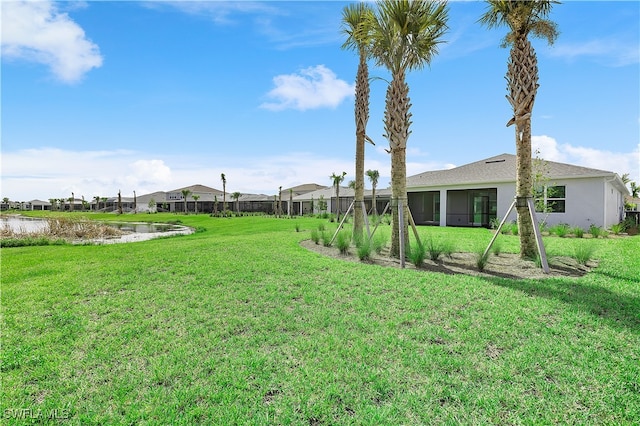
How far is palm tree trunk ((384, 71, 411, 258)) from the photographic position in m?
9.65

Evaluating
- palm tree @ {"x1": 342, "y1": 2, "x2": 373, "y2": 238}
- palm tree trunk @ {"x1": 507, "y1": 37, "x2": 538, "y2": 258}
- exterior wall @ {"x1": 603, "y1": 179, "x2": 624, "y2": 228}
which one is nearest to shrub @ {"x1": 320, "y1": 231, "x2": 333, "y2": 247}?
palm tree @ {"x1": 342, "y1": 2, "x2": 373, "y2": 238}

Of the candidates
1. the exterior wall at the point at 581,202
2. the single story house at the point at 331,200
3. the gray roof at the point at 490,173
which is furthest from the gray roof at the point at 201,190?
the exterior wall at the point at 581,202

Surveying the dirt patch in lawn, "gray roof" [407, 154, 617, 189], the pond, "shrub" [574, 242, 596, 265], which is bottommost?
the pond

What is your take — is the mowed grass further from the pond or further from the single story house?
the single story house

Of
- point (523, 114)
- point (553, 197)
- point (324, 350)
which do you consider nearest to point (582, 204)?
point (553, 197)

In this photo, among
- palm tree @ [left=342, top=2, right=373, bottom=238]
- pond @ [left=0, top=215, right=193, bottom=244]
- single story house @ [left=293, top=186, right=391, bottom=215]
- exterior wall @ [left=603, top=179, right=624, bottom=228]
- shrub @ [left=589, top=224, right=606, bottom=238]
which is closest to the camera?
palm tree @ [left=342, top=2, right=373, bottom=238]

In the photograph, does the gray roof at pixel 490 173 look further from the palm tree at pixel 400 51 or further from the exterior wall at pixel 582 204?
the palm tree at pixel 400 51

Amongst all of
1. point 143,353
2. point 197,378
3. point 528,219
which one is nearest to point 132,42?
point 143,353

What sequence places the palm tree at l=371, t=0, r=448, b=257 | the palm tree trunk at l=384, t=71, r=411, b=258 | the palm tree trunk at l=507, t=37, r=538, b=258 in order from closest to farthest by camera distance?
the palm tree trunk at l=507, t=37, r=538, b=258
the palm tree at l=371, t=0, r=448, b=257
the palm tree trunk at l=384, t=71, r=411, b=258

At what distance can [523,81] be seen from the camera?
882cm

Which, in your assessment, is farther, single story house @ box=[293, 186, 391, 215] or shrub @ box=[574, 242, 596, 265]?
single story house @ box=[293, 186, 391, 215]

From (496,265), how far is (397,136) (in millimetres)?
4247

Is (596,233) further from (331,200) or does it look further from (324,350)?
(331,200)

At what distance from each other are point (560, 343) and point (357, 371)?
2532 mm
